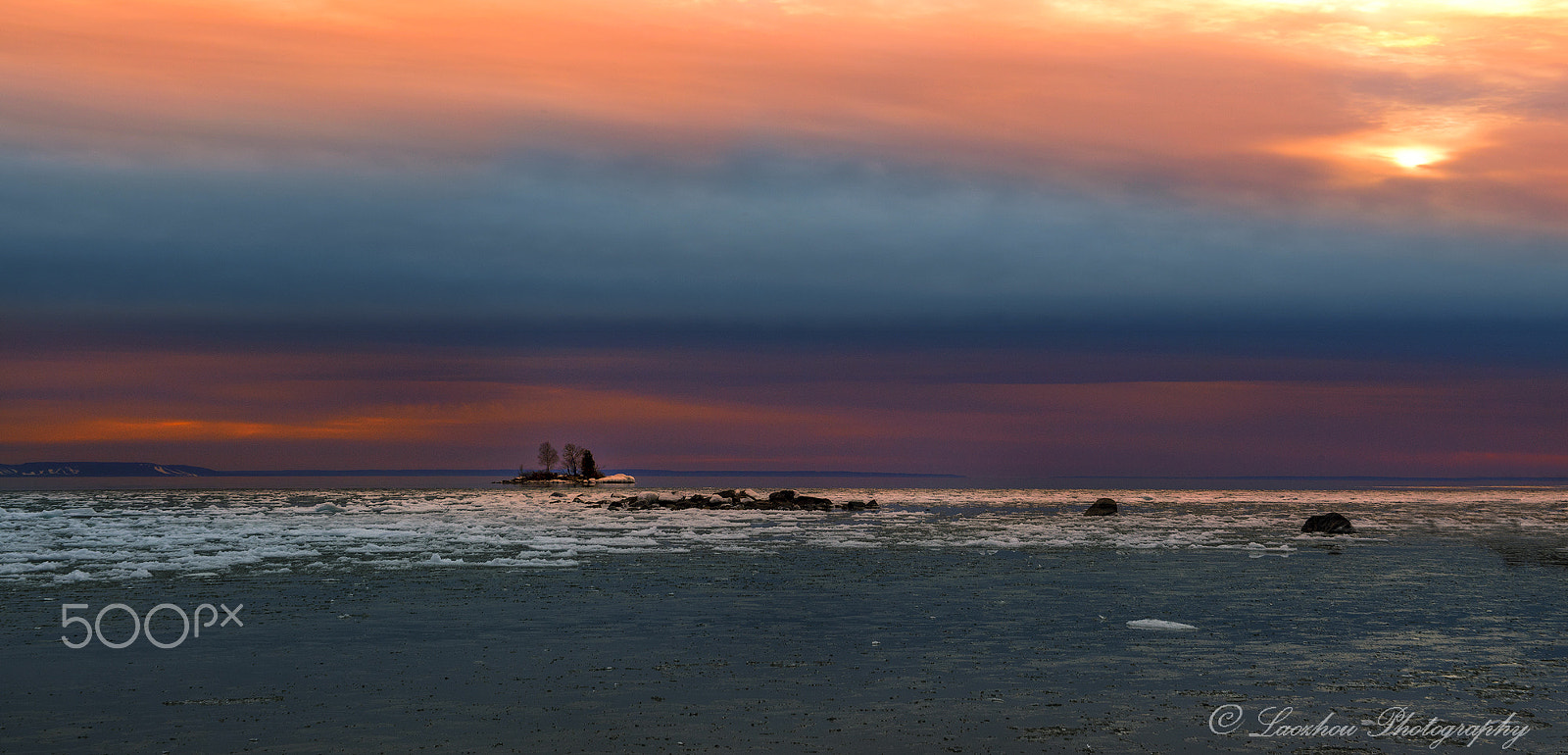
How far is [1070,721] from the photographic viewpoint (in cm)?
1195

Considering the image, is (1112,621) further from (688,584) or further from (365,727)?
(365,727)

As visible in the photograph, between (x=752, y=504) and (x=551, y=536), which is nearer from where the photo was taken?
(x=551, y=536)

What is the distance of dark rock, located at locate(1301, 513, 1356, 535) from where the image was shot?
1802 inches

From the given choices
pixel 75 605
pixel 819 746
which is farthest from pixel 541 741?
pixel 75 605
